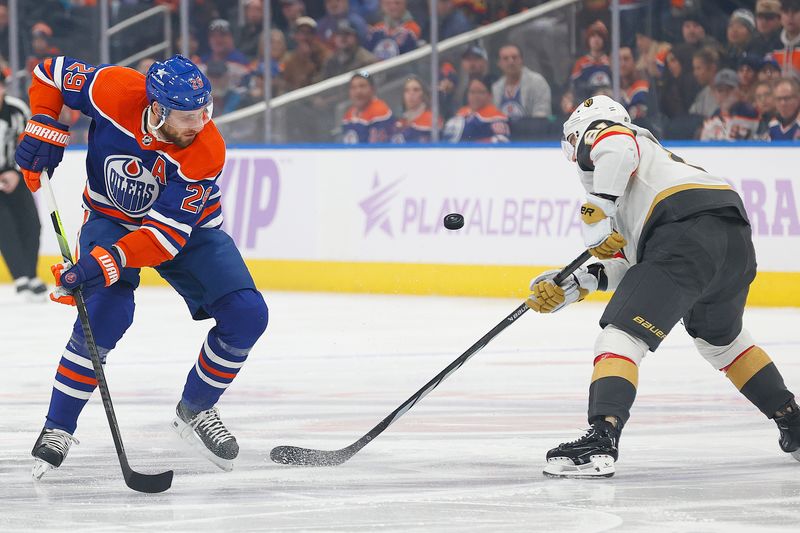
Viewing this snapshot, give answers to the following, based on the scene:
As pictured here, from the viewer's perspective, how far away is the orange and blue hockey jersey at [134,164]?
3.91 m

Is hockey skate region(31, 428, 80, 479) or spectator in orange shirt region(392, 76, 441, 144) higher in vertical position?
spectator in orange shirt region(392, 76, 441, 144)

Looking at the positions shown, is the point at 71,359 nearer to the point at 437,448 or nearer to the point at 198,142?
the point at 198,142

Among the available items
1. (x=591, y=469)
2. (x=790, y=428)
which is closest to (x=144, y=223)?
(x=591, y=469)

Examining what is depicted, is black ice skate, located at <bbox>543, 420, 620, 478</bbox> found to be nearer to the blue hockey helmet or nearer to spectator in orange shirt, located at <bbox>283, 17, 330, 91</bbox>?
the blue hockey helmet

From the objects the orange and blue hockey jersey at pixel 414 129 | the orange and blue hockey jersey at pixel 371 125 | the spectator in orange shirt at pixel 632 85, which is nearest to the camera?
the spectator in orange shirt at pixel 632 85

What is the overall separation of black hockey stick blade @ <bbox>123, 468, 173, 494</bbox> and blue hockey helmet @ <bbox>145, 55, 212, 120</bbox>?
2.95ft

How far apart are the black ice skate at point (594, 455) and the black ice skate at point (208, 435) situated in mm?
870

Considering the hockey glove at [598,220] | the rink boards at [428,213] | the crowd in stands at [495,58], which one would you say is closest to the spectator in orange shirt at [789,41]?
the crowd in stands at [495,58]

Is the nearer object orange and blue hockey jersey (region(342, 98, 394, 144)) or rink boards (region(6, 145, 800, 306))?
rink boards (region(6, 145, 800, 306))

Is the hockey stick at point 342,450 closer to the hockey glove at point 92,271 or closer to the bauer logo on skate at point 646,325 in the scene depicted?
the bauer logo on skate at point 646,325

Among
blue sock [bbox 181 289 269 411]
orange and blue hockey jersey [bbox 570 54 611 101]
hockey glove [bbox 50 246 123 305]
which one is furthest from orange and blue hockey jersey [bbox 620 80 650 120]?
hockey glove [bbox 50 246 123 305]

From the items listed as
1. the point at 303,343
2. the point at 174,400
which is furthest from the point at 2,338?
the point at 174,400

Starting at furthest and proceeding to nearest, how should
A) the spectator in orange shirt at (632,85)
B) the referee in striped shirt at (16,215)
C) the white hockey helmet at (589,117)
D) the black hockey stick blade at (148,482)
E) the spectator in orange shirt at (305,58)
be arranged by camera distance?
the spectator in orange shirt at (305,58), the referee in striped shirt at (16,215), the spectator in orange shirt at (632,85), the white hockey helmet at (589,117), the black hockey stick blade at (148,482)

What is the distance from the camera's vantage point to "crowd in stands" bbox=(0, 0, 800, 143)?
8.71 metres
